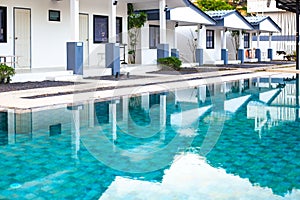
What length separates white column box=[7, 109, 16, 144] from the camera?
7.73 m

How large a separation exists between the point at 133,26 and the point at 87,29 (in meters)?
Answer: 3.13

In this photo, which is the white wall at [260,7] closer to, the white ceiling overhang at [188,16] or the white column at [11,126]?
the white ceiling overhang at [188,16]

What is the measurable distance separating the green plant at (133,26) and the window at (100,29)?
1.66m

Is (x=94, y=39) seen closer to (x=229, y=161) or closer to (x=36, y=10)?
(x=36, y=10)

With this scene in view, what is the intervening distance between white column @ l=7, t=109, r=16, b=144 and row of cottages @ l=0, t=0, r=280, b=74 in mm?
6357

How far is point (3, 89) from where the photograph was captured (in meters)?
13.3

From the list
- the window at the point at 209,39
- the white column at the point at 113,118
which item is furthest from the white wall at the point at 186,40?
the white column at the point at 113,118

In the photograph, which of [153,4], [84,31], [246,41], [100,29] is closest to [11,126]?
[84,31]

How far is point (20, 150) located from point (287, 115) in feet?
Result: 19.8

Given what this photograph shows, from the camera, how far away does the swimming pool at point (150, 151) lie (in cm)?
519

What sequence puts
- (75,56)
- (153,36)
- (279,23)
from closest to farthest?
1. (75,56)
2. (153,36)
3. (279,23)

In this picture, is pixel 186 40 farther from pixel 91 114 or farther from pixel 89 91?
pixel 91 114

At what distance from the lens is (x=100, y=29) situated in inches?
815

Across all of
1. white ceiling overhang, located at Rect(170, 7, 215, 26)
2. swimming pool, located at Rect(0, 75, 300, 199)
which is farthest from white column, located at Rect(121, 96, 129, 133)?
white ceiling overhang, located at Rect(170, 7, 215, 26)
